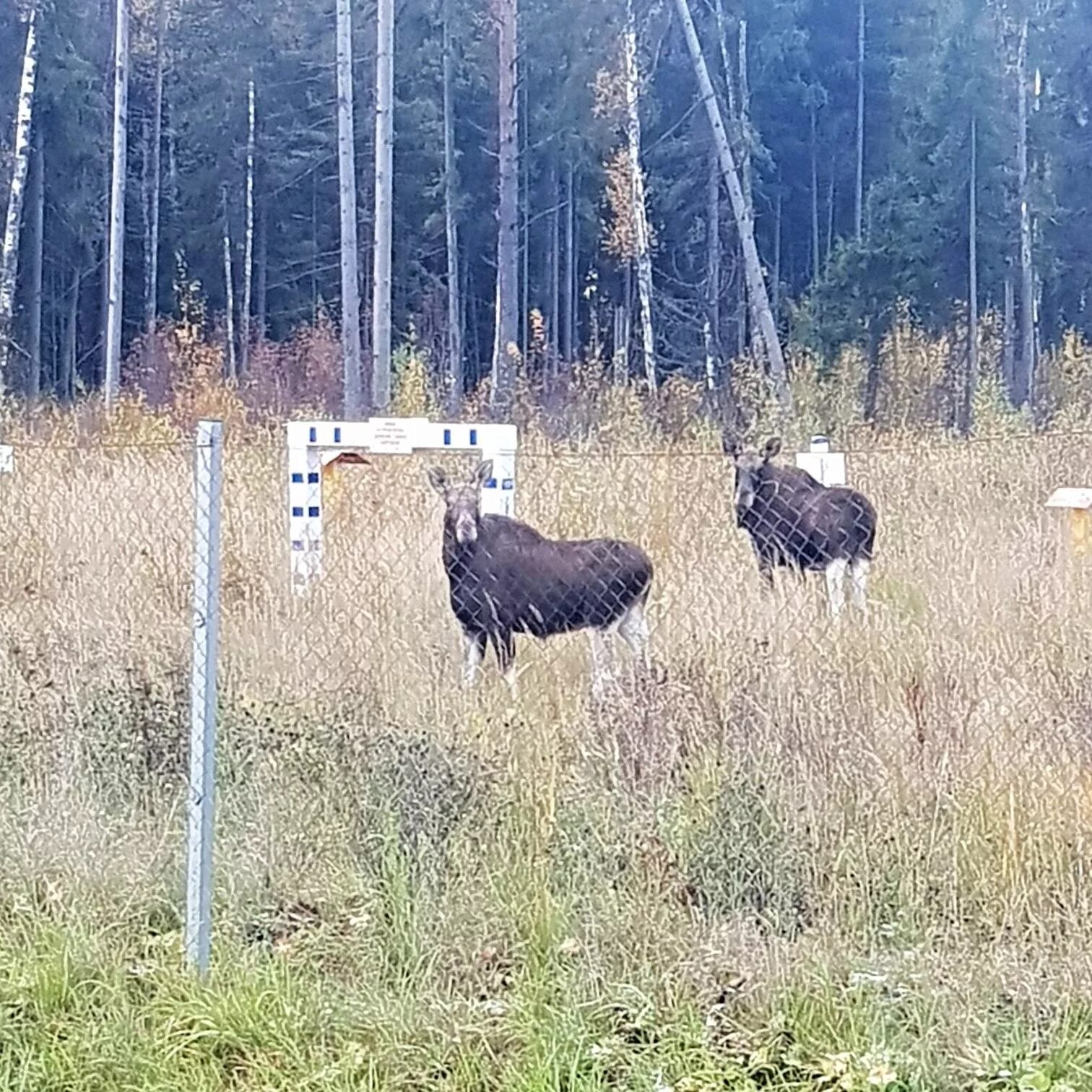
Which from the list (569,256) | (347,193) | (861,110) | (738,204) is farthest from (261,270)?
(738,204)

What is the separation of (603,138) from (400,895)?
107ft

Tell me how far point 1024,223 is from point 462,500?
28.8 meters

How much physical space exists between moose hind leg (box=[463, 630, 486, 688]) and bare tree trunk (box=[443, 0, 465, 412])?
69.3ft

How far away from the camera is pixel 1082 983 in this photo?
3.67m

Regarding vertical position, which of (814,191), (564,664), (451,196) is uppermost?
(814,191)

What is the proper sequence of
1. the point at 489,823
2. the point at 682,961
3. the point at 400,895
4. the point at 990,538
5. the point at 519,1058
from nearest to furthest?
the point at 519,1058 < the point at 682,961 < the point at 400,895 < the point at 489,823 < the point at 990,538

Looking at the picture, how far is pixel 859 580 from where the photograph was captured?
8672mm

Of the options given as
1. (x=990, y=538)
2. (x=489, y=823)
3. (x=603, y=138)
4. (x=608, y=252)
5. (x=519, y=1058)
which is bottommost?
(x=519, y=1058)

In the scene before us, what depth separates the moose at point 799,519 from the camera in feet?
29.2

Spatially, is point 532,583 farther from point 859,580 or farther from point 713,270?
point 713,270

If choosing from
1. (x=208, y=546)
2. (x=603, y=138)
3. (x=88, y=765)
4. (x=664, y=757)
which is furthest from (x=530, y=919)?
(x=603, y=138)

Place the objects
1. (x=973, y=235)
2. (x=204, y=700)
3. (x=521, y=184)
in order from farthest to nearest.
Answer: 1. (x=521, y=184)
2. (x=973, y=235)
3. (x=204, y=700)

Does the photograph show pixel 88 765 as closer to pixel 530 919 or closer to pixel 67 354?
pixel 530 919

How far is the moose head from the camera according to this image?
272 inches
